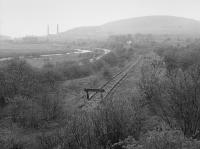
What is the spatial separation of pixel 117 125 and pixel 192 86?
4.66m

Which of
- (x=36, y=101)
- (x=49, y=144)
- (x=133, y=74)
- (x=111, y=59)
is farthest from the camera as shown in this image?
(x=111, y=59)

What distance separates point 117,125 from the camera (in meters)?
13.2

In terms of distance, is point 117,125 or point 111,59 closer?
point 117,125

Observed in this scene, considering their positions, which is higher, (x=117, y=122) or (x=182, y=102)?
(x=182, y=102)

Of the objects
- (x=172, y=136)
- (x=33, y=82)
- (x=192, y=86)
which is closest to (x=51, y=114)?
(x=33, y=82)

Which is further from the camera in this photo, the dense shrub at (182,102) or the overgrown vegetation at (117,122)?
the dense shrub at (182,102)

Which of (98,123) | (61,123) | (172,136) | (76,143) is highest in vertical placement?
(172,136)

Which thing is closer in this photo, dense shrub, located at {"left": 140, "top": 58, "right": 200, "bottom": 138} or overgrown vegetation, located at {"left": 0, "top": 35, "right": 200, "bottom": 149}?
overgrown vegetation, located at {"left": 0, "top": 35, "right": 200, "bottom": 149}

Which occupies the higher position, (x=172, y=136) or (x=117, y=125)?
(x=172, y=136)

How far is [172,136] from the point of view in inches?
354

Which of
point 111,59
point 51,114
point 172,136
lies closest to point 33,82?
point 51,114

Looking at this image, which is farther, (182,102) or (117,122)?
(182,102)

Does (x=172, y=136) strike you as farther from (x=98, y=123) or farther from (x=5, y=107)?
(x=5, y=107)

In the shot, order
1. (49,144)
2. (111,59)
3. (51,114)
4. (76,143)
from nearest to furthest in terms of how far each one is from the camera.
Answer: (76,143) < (49,144) < (51,114) < (111,59)
